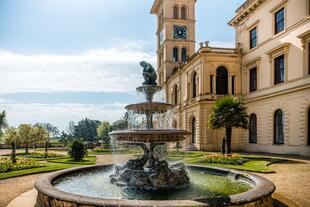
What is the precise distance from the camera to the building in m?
23.9

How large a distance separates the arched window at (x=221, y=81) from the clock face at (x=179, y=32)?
71.2ft

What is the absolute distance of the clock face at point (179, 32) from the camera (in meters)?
55.6

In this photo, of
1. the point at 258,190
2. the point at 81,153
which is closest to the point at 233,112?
the point at 81,153

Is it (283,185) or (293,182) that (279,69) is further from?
(283,185)

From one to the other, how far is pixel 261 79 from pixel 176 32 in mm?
28390

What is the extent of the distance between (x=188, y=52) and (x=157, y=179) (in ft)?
158

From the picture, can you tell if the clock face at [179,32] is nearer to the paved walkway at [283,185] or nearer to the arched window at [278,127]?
the arched window at [278,127]

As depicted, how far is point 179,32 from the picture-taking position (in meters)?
55.9

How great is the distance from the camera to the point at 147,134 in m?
9.13

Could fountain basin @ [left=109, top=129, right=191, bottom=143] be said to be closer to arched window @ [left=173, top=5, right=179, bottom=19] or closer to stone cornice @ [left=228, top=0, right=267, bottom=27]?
stone cornice @ [left=228, top=0, right=267, bottom=27]

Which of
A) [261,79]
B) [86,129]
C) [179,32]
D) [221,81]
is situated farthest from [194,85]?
[86,129]

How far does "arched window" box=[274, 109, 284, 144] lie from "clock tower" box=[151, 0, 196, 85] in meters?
29.2

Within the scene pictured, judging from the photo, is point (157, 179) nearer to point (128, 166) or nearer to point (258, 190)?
point (128, 166)

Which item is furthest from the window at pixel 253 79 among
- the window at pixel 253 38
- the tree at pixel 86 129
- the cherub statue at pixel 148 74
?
the tree at pixel 86 129
